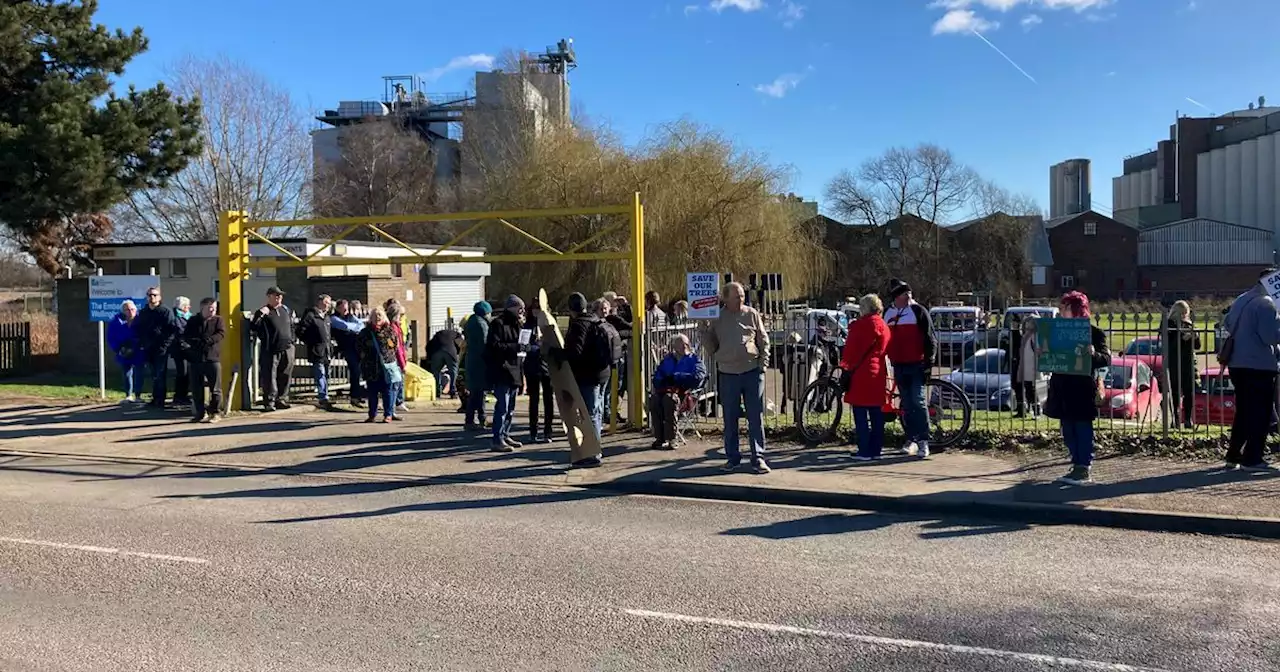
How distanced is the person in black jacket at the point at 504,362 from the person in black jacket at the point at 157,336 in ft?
21.8

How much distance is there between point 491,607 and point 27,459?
8405 mm

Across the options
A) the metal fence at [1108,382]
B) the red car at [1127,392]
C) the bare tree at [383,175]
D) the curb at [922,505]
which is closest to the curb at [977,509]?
the curb at [922,505]

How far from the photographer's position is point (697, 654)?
4754 mm

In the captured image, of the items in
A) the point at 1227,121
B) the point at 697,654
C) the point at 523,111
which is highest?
the point at 1227,121

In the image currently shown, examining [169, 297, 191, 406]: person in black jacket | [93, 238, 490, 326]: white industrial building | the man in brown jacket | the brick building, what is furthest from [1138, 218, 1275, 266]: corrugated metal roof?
the man in brown jacket

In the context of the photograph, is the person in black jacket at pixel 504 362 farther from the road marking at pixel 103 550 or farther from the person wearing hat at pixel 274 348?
the person wearing hat at pixel 274 348

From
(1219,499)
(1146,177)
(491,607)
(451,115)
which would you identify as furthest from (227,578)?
(1146,177)

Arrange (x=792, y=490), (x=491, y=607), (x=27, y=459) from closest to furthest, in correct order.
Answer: (x=491, y=607)
(x=792, y=490)
(x=27, y=459)

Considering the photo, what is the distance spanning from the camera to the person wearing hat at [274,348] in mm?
14180

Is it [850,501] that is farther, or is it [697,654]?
[850,501]

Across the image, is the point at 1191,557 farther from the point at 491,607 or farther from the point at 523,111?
the point at 523,111

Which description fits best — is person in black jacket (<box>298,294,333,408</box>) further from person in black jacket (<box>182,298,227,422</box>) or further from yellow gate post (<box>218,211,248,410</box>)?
person in black jacket (<box>182,298,227,422</box>)

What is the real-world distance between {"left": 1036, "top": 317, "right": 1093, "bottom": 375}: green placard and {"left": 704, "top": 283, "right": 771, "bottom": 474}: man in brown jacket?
2.53 metres

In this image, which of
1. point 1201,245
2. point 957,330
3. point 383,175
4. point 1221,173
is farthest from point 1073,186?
point 957,330
